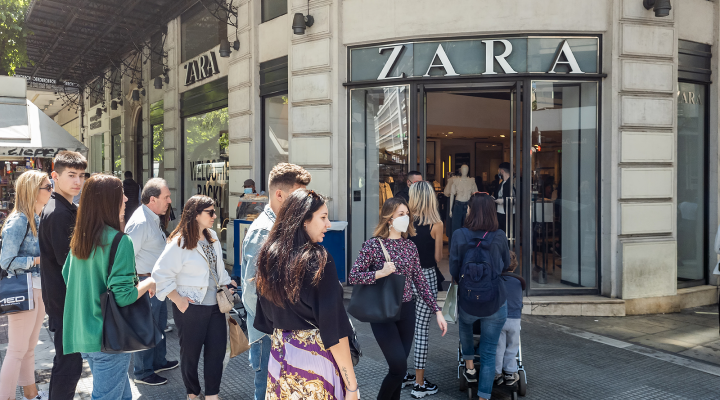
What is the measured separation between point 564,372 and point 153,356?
3796 mm

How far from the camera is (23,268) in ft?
13.5

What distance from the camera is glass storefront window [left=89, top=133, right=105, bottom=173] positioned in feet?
75.1

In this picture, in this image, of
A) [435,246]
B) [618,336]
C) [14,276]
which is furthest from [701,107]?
[14,276]

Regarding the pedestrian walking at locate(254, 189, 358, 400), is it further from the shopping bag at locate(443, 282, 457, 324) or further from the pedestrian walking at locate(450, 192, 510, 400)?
the shopping bag at locate(443, 282, 457, 324)

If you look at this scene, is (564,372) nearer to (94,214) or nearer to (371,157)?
(94,214)

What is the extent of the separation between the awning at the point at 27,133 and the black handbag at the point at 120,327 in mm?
7249

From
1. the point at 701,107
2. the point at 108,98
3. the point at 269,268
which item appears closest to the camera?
the point at 269,268

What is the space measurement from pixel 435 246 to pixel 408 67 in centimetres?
372

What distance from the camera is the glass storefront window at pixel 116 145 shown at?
20.0 metres

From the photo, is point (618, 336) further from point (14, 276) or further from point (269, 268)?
point (14, 276)

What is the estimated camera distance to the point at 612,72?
7273mm

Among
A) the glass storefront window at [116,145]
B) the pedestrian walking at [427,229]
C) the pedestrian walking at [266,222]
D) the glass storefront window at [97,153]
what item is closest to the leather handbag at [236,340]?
the pedestrian walking at [266,222]

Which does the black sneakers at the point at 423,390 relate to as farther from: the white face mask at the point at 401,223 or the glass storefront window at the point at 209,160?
the glass storefront window at the point at 209,160

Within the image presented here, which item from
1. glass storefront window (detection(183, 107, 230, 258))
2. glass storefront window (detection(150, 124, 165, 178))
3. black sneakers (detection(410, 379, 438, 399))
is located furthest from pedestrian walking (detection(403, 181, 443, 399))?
glass storefront window (detection(150, 124, 165, 178))
